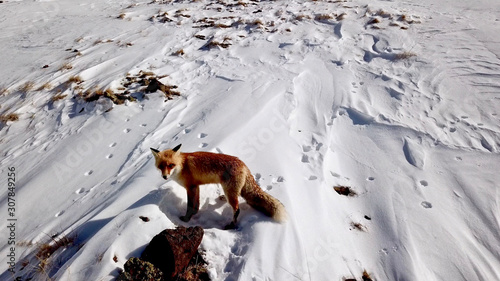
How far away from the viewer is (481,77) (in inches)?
227

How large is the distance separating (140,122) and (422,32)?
818cm

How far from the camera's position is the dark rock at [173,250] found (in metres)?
2.49

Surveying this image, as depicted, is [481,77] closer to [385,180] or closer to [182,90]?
[385,180]

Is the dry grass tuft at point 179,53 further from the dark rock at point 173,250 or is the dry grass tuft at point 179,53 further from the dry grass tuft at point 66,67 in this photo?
the dark rock at point 173,250

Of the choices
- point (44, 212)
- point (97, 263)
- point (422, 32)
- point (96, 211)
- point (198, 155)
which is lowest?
point (44, 212)

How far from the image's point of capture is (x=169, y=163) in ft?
9.91

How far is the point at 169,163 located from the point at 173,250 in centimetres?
95

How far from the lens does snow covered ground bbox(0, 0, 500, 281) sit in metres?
2.98

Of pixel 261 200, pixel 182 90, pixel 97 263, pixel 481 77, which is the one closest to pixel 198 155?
pixel 261 200

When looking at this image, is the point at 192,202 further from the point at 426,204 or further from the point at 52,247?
the point at 426,204

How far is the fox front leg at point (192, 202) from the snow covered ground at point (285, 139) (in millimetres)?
120

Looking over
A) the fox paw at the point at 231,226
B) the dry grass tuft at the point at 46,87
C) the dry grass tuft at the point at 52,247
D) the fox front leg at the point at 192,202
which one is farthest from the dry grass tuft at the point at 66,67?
the fox paw at the point at 231,226

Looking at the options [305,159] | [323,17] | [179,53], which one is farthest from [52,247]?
[323,17]

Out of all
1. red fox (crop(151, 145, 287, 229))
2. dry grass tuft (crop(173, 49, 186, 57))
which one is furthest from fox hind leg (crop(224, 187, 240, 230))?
dry grass tuft (crop(173, 49, 186, 57))
